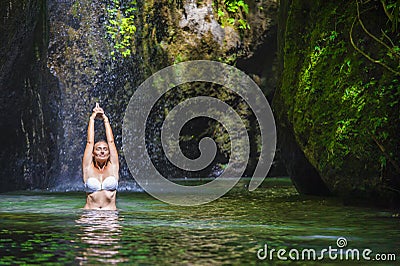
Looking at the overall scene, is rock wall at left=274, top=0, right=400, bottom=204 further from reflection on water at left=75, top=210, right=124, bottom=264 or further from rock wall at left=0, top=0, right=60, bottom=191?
rock wall at left=0, top=0, right=60, bottom=191

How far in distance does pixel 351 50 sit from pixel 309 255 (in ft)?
15.6

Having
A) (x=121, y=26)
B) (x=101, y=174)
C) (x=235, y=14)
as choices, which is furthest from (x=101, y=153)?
(x=235, y=14)

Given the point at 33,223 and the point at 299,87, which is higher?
the point at 299,87

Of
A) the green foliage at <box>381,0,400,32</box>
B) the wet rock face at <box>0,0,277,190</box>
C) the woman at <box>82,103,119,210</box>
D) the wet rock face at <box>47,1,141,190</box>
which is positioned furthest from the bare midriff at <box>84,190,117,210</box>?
the wet rock face at <box>47,1,141,190</box>

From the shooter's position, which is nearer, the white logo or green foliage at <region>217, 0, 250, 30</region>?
the white logo

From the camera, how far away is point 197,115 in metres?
16.1

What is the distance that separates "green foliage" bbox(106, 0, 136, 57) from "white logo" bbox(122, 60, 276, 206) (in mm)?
899

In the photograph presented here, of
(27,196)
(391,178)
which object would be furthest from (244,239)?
(27,196)

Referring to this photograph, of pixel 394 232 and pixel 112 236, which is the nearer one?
pixel 112 236

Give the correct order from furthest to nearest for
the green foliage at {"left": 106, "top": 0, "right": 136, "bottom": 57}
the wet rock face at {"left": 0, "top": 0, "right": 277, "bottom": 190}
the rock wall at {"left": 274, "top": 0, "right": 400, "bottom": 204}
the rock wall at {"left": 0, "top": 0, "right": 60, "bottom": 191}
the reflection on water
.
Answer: the green foliage at {"left": 106, "top": 0, "right": 136, "bottom": 57} → the wet rock face at {"left": 0, "top": 0, "right": 277, "bottom": 190} → the rock wall at {"left": 0, "top": 0, "right": 60, "bottom": 191} → the rock wall at {"left": 274, "top": 0, "right": 400, "bottom": 204} → the reflection on water

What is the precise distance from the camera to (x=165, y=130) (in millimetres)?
15914

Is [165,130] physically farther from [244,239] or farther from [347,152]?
[244,239]

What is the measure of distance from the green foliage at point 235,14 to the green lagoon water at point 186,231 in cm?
713

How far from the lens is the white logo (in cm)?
1547
